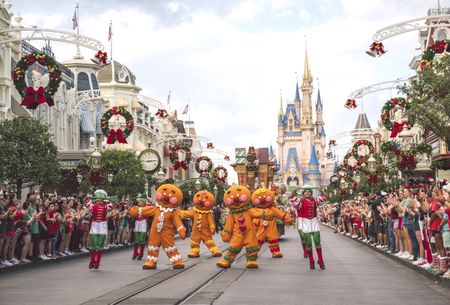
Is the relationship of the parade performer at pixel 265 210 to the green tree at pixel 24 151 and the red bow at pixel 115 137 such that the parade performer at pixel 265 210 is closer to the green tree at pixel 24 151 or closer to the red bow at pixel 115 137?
the red bow at pixel 115 137

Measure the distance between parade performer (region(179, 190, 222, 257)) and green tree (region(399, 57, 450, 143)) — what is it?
21.3 ft

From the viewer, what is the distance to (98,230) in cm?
1925

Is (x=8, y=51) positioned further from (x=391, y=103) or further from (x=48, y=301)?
(x=48, y=301)

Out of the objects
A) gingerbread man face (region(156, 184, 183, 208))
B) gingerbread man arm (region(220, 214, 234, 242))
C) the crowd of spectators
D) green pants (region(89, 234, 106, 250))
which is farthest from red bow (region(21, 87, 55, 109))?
the crowd of spectators

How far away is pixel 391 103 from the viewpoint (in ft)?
104

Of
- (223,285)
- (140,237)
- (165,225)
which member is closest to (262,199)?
(165,225)

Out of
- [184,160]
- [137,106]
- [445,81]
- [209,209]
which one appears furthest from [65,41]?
[137,106]

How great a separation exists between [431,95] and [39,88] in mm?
11007

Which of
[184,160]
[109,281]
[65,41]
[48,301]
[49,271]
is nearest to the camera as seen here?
[48,301]

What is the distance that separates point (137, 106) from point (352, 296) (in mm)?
74700

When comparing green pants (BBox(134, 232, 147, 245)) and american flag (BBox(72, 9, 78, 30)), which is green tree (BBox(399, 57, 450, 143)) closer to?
green pants (BBox(134, 232, 147, 245))

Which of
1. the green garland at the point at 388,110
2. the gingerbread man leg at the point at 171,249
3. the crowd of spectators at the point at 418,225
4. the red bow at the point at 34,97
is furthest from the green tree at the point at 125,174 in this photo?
the gingerbread man leg at the point at 171,249

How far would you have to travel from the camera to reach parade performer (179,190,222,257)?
21859 mm

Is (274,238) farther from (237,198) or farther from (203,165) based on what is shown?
(203,165)
